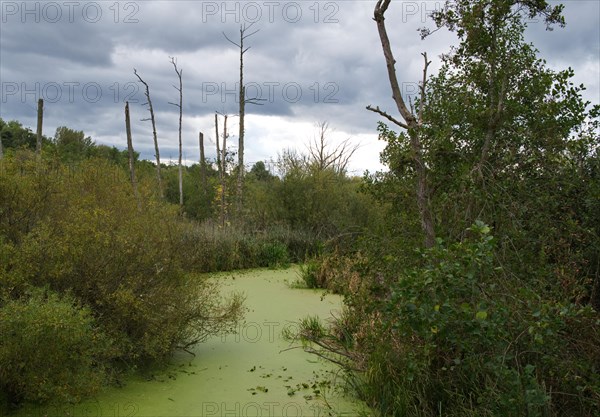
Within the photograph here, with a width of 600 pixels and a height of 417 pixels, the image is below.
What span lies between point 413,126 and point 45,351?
3.19 m

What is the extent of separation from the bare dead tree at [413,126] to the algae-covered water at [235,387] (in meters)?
1.58

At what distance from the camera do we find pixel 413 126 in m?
4.45

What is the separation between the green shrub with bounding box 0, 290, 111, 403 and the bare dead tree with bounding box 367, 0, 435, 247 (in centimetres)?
267

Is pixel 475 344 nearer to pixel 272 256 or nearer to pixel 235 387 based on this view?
pixel 235 387

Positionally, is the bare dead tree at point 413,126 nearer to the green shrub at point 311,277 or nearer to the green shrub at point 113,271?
the green shrub at point 113,271

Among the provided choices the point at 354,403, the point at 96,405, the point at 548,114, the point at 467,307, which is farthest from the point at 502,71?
the point at 96,405

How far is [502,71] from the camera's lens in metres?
4.47

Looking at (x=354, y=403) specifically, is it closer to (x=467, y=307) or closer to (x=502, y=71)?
(x=467, y=307)

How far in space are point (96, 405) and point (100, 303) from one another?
786mm

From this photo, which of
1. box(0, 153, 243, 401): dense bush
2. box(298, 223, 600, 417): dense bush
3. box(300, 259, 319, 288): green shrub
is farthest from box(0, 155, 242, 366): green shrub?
box(300, 259, 319, 288): green shrub

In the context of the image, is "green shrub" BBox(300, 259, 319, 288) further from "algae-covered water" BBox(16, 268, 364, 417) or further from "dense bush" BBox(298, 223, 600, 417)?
"dense bush" BBox(298, 223, 600, 417)

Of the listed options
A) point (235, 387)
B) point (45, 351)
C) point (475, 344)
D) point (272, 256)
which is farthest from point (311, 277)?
point (45, 351)

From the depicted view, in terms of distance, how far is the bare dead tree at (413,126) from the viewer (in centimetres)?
439

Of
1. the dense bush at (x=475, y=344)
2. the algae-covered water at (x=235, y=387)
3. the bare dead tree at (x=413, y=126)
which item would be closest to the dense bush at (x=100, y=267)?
the algae-covered water at (x=235, y=387)
